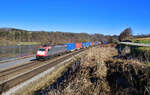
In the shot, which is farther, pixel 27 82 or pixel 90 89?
pixel 27 82

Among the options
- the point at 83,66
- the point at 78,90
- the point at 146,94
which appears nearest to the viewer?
the point at 146,94

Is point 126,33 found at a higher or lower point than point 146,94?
higher

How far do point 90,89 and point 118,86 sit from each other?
1.96 metres

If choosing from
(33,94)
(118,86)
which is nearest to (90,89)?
(118,86)

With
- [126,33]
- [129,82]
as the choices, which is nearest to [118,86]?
[129,82]

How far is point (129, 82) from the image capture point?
612cm

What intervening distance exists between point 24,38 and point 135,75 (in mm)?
75621

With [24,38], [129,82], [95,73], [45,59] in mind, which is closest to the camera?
[129,82]

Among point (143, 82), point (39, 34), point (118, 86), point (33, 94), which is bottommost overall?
point (33, 94)

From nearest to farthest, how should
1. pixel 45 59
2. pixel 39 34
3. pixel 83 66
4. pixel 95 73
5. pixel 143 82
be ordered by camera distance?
pixel 143 82 → pixel 95 73 → pixel 83 66 → pixel 45 59 → pixel 39 34

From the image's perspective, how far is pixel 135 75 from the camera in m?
6.37

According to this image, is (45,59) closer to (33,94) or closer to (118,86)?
(33,94)

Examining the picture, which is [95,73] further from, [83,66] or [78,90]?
[78,90]

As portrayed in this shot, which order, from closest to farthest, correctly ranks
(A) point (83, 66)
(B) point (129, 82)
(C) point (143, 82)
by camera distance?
1. (C) point (143, 82)
2. (B) point (129, 82)
3. (A) point (83, 66)
